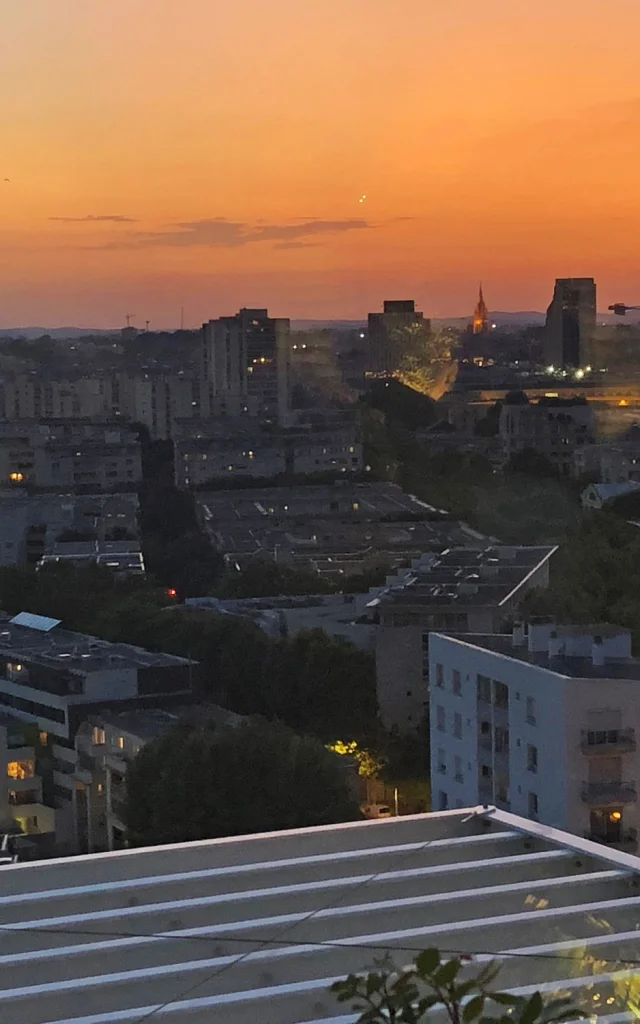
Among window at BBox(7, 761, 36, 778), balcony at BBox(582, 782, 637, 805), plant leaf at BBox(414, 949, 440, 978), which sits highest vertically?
plant leaf at BBox(414, 949, 440, 978)

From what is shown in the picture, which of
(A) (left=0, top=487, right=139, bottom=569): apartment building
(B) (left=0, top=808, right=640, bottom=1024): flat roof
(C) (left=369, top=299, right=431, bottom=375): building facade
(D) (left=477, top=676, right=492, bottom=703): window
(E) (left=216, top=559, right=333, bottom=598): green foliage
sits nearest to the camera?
(B) (left=0, top=808, right=640, bottom=1024): flat roof

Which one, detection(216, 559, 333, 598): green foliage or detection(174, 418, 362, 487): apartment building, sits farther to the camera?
detection(174, 418, 362, 487): apartment building

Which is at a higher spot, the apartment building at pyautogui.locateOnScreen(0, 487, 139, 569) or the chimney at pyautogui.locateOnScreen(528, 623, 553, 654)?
the chimney at pyautogui.locateOnScreen(528, 623, 553, 654)

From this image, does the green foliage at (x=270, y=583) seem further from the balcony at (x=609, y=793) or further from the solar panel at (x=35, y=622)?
the balcony at (x=609, y=793)

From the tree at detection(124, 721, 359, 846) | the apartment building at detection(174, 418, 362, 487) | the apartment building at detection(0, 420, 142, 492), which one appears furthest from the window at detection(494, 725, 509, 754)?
the apartment building at detection(0, 420, 142, 492)

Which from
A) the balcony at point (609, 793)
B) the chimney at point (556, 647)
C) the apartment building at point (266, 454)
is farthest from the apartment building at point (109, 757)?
the apartment building at point (266, 454)

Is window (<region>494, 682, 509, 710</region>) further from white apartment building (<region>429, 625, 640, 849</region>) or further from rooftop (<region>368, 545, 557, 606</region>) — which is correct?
rooftop (<region>368, 545, 557, 606</region>)

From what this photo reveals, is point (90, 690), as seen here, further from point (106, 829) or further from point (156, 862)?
point (156, 862)
